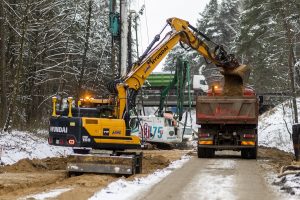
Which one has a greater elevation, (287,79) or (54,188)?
(287,79)

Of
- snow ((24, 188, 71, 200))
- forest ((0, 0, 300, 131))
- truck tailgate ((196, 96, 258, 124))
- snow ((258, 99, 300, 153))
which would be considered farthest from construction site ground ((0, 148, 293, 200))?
snow ((258, 99, 300, 153))

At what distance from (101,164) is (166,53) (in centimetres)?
706

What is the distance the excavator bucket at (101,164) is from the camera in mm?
13609

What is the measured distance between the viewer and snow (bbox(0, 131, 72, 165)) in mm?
A: 17211

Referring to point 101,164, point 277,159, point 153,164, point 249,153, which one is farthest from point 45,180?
point 277,159

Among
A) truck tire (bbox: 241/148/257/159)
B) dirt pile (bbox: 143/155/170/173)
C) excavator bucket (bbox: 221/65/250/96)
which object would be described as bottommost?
dirt pile (bbox: 143/155/170/173)

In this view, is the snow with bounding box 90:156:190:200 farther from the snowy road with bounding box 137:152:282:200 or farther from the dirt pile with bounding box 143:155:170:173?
the dirt pile with bounding box 143:155:170:173

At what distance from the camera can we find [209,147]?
21.2 m

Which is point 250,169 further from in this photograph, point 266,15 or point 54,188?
point 266,15

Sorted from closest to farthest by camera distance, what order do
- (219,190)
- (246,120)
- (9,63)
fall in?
(219,190)
(246,120)
(9,63)

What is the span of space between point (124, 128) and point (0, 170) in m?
3.54

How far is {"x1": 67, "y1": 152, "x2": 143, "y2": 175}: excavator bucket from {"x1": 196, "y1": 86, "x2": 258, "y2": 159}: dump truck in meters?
7.69

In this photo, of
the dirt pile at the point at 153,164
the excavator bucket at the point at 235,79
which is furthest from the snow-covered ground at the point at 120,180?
the excavator bucket at the point at 235,79

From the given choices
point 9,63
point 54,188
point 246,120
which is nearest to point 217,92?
point 246,120
